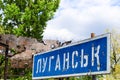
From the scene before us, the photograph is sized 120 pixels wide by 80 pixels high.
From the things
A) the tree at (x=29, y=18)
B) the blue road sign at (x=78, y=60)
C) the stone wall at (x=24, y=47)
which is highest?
the tree at (x=29, y=18)

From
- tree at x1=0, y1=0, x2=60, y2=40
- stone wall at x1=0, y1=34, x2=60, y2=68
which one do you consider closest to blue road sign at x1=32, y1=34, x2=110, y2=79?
stone wall at x1=0, y1=34, x2=60, y2=68

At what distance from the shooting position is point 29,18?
27.0 metres

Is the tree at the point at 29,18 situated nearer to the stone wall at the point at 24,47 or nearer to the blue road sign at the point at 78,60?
the stone wall at the point at 24,47

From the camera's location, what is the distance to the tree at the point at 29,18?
89.2 feet

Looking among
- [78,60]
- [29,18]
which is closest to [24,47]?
[78,60]

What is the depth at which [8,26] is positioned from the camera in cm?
2844

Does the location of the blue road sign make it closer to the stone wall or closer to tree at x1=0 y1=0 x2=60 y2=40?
the stone wall

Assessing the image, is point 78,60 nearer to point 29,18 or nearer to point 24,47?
point 24,47

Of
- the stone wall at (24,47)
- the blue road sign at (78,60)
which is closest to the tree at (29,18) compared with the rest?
the stone wall at (24,47)

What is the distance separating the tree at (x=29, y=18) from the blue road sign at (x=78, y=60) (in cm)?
2195

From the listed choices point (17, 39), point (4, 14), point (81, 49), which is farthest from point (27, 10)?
point (81, 49)

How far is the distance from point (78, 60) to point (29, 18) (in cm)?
2331

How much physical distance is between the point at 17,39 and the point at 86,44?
290 cm

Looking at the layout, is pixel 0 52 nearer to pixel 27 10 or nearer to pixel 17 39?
pixel 17 39
